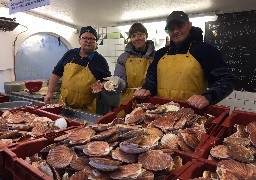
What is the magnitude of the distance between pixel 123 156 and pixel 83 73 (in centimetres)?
264

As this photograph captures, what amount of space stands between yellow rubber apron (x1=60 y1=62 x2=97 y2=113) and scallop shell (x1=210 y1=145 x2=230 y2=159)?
2632 millimetres

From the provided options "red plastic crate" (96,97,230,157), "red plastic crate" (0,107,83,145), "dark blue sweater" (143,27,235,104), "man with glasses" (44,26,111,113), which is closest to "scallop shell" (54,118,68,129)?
"red plastic crate" (0,107,83,145)

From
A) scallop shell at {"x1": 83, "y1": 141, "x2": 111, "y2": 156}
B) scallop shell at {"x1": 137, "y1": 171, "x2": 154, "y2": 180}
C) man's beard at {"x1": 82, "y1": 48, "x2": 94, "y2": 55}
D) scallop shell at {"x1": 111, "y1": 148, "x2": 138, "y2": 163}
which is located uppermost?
man's beard at {"x1": 82, "y1": 48, "x2": 94, "y2": 55}

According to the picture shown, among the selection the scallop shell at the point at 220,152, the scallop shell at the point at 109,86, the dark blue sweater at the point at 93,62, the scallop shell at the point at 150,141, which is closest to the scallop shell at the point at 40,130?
the scallop shell at the point at 150,141

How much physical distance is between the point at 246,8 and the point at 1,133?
4.38 meters

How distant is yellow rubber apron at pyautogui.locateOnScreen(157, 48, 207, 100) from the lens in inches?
99.4

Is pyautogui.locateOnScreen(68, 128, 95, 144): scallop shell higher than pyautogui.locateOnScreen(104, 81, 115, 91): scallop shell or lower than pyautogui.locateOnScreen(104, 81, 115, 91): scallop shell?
lower

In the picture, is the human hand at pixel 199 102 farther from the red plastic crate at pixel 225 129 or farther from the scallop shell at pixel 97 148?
the scallop shell at pixel 97 148

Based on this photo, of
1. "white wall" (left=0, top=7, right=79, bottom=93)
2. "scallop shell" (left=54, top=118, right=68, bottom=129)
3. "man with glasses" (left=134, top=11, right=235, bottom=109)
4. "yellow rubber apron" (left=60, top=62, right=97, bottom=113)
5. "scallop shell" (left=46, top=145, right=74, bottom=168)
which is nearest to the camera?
"scallop shell" (left=46, top=145, right=74, bottom=168)

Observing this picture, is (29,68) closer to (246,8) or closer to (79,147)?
(246,8)

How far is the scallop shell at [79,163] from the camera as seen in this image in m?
1.31

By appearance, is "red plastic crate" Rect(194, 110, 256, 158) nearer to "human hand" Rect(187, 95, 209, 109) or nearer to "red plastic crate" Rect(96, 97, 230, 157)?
"red plastic crate" Rect(96, 97, 230, 157)

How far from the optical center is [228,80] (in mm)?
2279

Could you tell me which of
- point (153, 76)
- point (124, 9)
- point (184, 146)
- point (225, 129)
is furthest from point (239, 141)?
point (124, 9)
